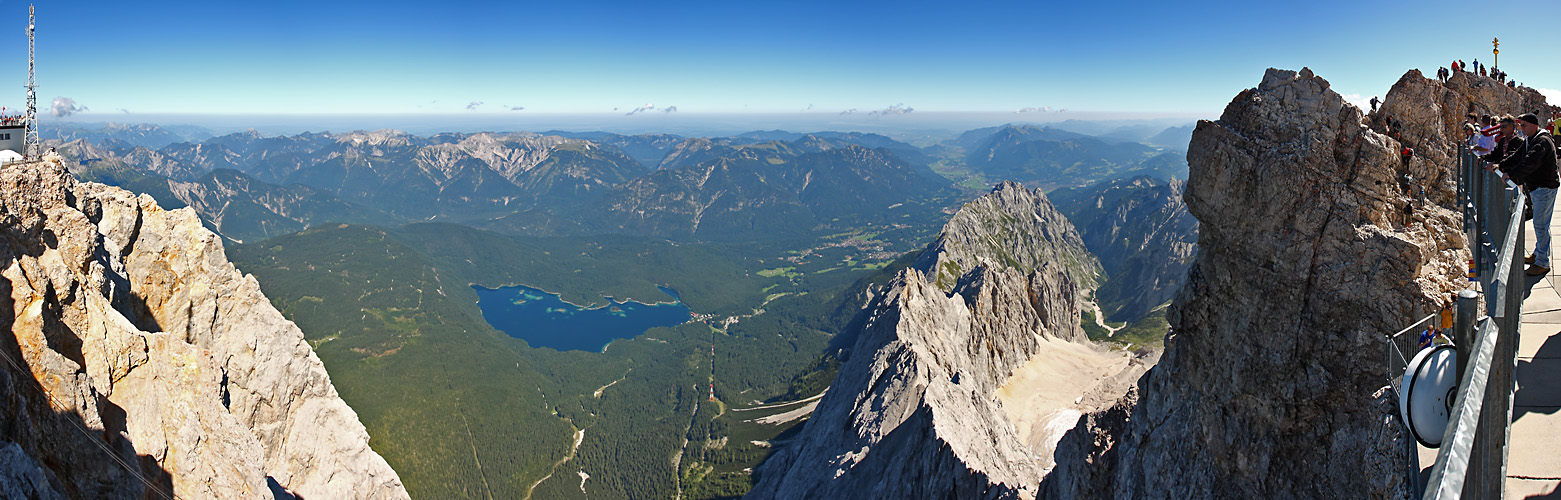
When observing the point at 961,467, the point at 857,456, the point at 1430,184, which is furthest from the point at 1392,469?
the point at 857,456

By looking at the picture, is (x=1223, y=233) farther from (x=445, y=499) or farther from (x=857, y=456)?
(x=445, y=499)

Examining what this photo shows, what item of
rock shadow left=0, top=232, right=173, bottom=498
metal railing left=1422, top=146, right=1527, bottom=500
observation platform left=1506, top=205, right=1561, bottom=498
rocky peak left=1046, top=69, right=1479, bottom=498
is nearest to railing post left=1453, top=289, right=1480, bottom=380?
metal railing left=1422, top=146, right=1527, bottom=500

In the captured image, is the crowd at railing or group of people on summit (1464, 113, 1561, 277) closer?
the crowd at railing

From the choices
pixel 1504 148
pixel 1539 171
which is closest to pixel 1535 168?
pixel 1539 171

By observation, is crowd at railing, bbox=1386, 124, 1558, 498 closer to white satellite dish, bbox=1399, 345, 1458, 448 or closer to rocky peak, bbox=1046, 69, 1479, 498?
white satellite dish, bbox=1399, 345, 1458, 448

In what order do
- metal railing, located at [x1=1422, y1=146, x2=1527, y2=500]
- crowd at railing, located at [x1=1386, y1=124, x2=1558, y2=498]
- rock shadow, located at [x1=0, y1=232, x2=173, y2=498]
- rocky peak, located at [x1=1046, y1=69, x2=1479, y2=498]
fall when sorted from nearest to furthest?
metal railing, located at [x1=1422, y1=146, x2=1527, y2=500], crowd at railing, located at [x1=1386, y1=124, x2=1558, y2=498], rock shadow, located at [x1=0, y1=232, x2=173, y2=498], rocky peak, located at [x1=1046, y1=69, x2=1479, y2=498]

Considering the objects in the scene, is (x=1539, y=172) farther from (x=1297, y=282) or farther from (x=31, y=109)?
(x=31, y=109)
